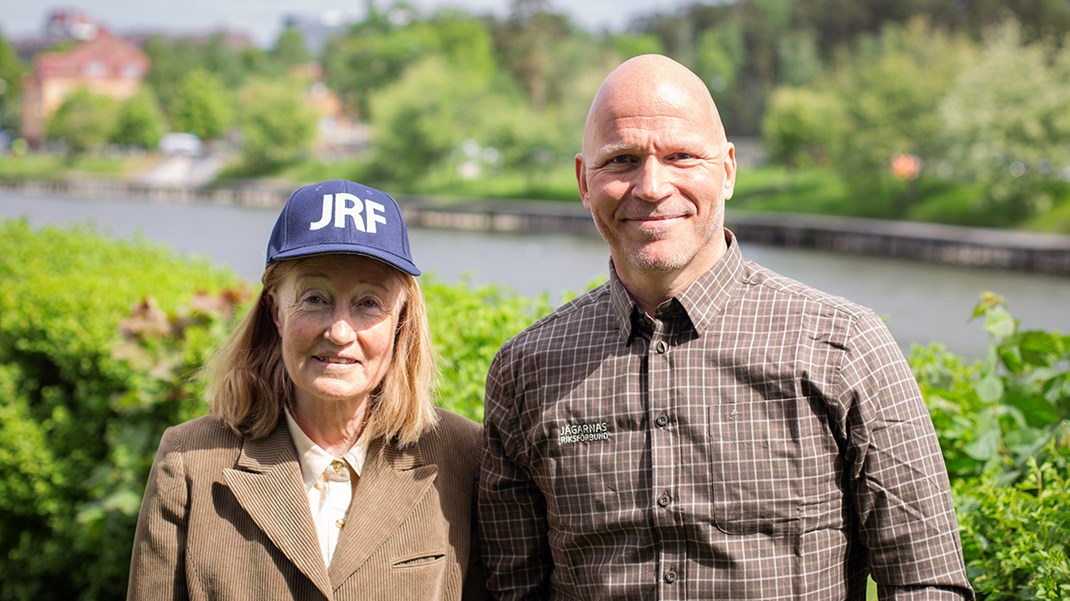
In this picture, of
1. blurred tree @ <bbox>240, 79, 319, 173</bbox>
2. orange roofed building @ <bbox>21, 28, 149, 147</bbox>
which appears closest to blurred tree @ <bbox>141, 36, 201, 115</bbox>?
orange roofed building @ <bbox>21, 28, 149, 147</bbox>

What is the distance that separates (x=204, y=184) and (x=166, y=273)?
77359 millimetres

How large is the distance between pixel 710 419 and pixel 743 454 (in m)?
0.11

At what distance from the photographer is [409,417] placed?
115 inches

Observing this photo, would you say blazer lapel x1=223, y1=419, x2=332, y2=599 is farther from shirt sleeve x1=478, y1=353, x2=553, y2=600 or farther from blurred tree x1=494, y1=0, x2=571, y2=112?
blurred tree x1=494, y1=0, x2=571, y2=112

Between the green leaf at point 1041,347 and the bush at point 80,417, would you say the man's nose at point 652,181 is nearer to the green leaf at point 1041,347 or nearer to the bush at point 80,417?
the green leaf at point 1041,347

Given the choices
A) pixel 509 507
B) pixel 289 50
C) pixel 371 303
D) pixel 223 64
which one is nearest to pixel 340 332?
pixel 371 303

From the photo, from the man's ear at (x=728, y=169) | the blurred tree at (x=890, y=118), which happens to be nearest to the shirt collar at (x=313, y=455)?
the man's ear at (x=728, y=169)

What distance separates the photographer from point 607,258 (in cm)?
1912

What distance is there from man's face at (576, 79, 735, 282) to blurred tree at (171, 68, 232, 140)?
103583mm

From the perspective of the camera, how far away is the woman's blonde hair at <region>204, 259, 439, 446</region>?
289 centimetres

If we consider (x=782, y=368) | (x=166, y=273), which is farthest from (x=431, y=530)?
(x=166, y=273)

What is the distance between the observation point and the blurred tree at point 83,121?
9438 cm

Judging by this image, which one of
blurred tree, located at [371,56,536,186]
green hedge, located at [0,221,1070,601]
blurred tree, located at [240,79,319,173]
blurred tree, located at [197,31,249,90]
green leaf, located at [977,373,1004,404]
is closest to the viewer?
green hedge, located at [0,221,1070,601]

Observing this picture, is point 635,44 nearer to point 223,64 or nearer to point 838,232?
point 223,64
